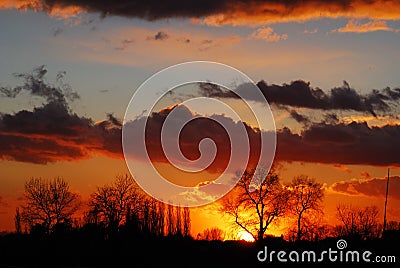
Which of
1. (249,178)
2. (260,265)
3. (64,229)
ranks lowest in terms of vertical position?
(260,265)

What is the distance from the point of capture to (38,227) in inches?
3472

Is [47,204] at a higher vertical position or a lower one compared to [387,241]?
higher

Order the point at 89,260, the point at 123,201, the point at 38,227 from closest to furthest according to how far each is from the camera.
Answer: the point at 89,260 → the point at 38,227 → the point at 123,201

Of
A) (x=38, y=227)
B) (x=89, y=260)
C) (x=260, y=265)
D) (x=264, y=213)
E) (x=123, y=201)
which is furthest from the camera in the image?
(x=123, y=201)

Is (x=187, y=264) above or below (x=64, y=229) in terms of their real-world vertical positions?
below

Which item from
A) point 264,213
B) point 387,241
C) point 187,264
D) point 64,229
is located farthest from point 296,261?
point 64,229

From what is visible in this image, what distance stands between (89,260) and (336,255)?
17813 millimetres

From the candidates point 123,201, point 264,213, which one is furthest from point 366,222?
point 123,201

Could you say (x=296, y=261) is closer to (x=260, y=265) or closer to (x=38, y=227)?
(x=260, y=265)

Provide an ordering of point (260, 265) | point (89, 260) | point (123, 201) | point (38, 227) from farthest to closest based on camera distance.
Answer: point (123, 201)
point (38, 227)
point (89, 260)
point (260, 265)

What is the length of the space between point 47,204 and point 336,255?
188 ft

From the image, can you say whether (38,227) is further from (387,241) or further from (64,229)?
(387,241)

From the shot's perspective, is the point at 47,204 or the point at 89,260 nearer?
the point at 89,260

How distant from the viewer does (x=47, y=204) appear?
95.2 metres
